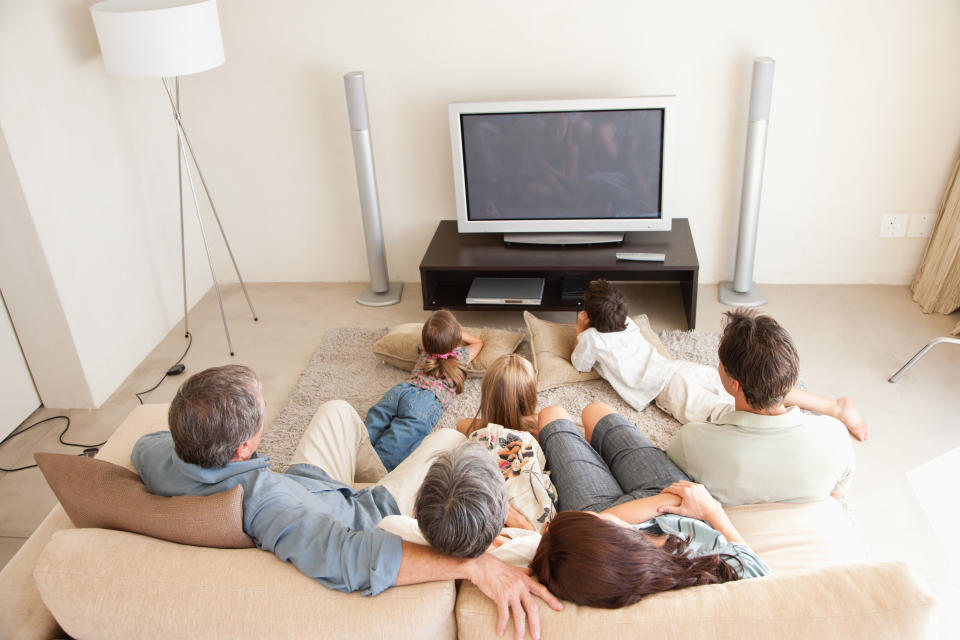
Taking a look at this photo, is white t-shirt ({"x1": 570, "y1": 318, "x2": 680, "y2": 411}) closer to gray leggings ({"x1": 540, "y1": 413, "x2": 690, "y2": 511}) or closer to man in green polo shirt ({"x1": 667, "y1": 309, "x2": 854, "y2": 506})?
gray leggings ({"x1": 540, "y1": 413, "x2": 690, "y2": 511})

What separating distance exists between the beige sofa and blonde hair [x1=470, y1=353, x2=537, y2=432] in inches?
40.3

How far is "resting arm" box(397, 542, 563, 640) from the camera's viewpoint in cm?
142

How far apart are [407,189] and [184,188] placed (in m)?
1.25

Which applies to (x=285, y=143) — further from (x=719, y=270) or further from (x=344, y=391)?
(x=719, y=270)

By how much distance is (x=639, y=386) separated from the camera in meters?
3.24

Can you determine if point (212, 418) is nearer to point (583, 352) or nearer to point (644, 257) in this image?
point (583, 352)

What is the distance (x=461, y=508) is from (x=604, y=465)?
93 centimetres

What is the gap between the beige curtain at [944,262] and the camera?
12.3 feet

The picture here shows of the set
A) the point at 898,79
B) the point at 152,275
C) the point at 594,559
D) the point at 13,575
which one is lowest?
the point at 152,275

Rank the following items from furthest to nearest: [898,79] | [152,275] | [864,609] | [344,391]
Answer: [152,275]
[898,79]
[344,391]
[864,609]

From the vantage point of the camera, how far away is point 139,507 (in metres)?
1.62

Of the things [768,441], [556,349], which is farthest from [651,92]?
[768,441]

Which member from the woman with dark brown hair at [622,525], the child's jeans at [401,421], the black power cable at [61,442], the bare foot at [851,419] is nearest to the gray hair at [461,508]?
the woman with dark brown hair at [622,525]

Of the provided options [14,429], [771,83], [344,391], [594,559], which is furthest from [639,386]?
[14,429]
